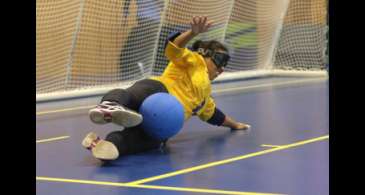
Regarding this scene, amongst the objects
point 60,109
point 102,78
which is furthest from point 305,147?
point 102,78

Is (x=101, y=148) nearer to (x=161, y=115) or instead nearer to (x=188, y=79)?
(x=161, y=115)

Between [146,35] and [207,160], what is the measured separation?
15.9 ft

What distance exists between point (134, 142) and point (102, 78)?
14.0ft

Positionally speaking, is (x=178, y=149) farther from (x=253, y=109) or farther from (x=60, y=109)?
(x=60, y=109)

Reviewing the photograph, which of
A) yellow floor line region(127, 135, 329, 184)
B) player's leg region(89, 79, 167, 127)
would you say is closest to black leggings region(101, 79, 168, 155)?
player's leg region(89, 79, 167, 127)

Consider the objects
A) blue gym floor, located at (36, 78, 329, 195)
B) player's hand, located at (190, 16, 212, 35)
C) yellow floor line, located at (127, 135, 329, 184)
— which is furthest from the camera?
player's hand, located at (190, 16, 212, 35)

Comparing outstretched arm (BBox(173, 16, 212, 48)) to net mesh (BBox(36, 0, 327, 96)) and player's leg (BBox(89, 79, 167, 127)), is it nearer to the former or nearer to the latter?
player's leg (BBox(89, 79, 167, 127))

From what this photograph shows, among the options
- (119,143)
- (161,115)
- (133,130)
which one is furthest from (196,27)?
(119,143)

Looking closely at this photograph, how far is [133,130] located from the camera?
373 cm

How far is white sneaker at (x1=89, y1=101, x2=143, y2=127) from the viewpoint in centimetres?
340

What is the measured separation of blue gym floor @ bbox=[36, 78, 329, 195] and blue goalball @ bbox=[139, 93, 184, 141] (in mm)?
145

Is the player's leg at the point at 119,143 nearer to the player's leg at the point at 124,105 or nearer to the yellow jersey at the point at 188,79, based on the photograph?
the player's leg at the point at 124,105

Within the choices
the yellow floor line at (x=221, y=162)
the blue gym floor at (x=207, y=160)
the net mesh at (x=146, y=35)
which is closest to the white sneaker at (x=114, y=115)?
the blue gym floor at (x=207, y=160)
